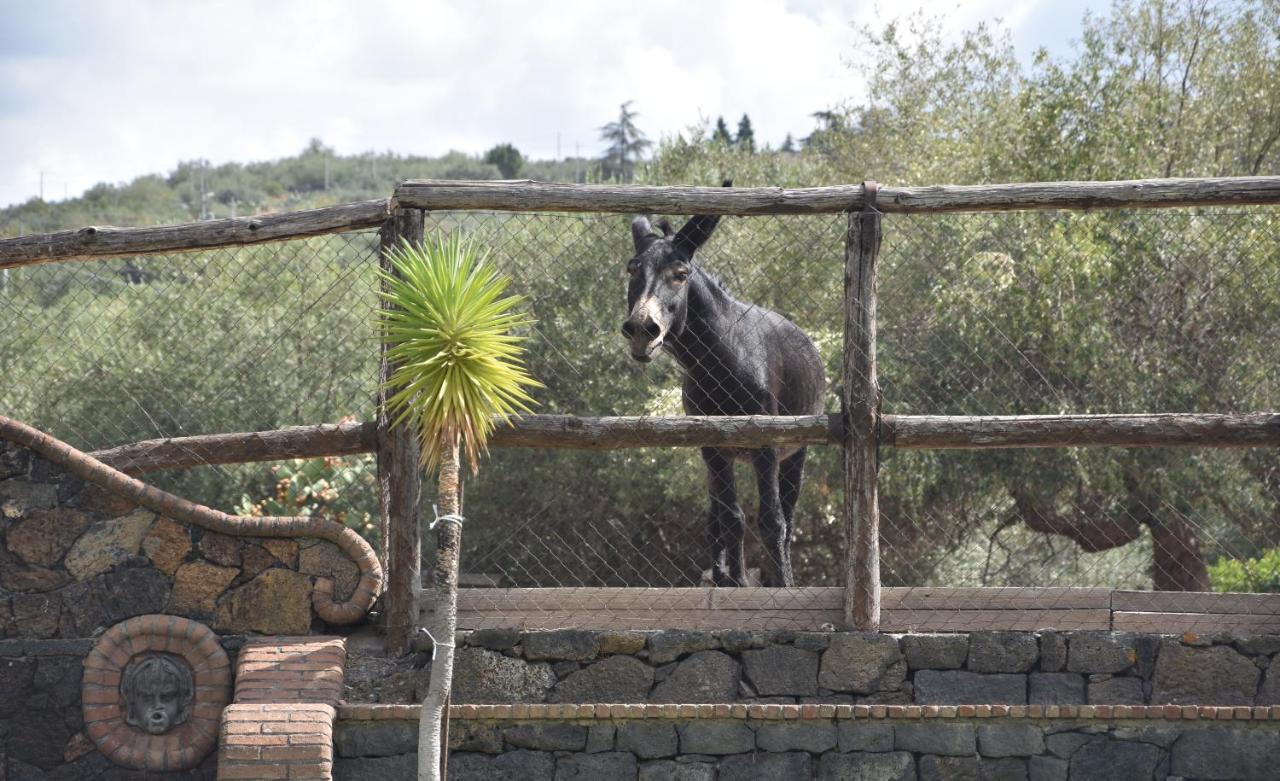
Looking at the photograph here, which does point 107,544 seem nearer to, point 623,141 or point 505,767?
point 505,767

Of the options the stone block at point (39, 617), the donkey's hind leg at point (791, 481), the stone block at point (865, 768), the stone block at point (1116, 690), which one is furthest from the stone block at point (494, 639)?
the stone block at point (1116, 690)

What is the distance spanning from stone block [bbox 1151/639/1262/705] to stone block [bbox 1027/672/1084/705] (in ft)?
1.18

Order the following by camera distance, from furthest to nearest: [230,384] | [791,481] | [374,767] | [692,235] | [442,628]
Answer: [230,384]
[791,481]
[692,235]
[374,767]
[442,628]

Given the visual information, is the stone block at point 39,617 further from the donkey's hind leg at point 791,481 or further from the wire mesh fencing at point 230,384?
the wire mesh fencing at point 230,384

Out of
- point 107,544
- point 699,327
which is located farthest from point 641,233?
point 107,544

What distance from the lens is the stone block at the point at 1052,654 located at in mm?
6434

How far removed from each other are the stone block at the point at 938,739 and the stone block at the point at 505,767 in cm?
143

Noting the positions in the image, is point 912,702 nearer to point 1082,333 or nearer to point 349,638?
point 349,638

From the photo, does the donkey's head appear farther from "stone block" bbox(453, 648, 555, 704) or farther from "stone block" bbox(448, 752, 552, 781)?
"stone block" bbox(448, 752, 552, 781)

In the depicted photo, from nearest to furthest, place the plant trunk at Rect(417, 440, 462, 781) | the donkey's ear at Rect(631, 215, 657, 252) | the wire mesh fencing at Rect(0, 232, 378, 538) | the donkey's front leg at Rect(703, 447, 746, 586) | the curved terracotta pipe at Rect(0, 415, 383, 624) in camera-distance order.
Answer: the plant trunk at Rect(417, 440, 462, 781)
the curved terracotta pipe at Rect(0, 415, 383, 624)
the donkey's ear at Rect(631, 215, 657, 252)
the donkey's front leg at Rect(703, 447, 746, 586)
the wire mesh fencing at Rect(0, 232, 378, 538)

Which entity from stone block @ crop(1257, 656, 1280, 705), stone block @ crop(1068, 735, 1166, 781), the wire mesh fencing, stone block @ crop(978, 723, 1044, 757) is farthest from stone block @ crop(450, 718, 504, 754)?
the wire mesh fencing

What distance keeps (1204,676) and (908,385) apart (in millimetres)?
5251

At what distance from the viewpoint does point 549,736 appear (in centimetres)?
622

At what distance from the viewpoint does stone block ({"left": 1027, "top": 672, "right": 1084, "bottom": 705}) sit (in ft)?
21.0
